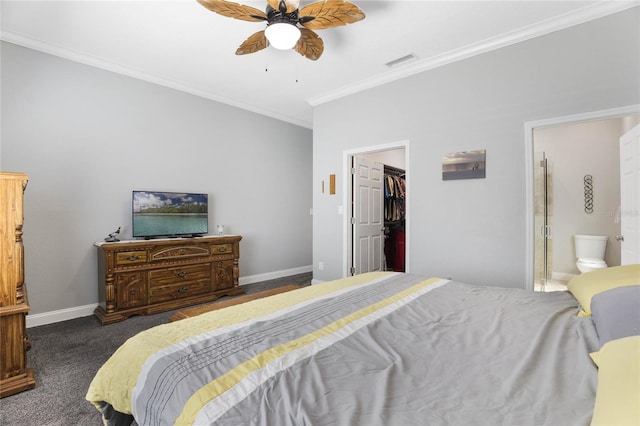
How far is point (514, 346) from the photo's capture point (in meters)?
1.13

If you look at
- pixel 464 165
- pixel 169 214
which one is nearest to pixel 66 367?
pixel 169 214

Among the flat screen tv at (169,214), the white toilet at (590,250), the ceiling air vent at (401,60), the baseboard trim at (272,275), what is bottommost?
the baseboard trim at (272,275)

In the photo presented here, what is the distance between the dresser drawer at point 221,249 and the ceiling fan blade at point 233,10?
2.73 metres

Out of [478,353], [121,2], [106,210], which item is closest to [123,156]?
[106,210]

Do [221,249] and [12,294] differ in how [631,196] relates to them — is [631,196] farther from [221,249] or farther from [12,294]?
[12,294]

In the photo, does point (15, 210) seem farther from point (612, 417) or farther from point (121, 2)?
point (612, 417)

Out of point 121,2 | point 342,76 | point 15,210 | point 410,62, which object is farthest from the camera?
point 342,76

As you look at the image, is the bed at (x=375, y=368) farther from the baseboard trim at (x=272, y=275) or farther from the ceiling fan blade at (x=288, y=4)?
the baseboard trim at (x=272, y=275)

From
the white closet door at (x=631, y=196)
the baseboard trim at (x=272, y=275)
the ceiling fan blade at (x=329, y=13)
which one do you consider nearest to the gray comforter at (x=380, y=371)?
the white closet door at (x=631, y=196)

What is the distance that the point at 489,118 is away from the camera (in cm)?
310

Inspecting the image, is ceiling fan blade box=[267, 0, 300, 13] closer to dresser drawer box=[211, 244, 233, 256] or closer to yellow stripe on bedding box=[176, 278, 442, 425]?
yellow stripe on bedding box=[176, 278, 442, 425]

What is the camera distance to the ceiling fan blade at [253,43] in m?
2.57

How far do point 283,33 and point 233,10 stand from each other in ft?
1.29

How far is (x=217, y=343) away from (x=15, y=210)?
1.90 m
